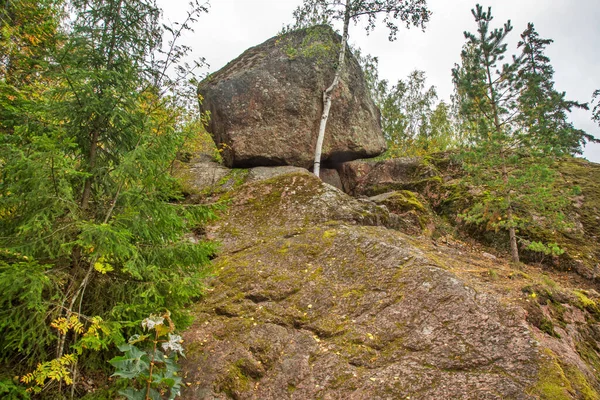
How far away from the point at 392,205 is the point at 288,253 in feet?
16.7

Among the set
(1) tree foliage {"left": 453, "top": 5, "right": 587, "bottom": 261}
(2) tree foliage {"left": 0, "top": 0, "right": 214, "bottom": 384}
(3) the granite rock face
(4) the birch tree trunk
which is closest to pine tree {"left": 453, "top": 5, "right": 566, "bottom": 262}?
(1) tree foliage {"left": 453, "top": 5, "right": 587, "bottom": 261}

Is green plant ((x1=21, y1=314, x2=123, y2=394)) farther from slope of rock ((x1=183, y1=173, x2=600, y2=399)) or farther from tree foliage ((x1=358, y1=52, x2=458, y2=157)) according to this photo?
tree foliage ((x1=358, y1=52, x2=458, y2=157))

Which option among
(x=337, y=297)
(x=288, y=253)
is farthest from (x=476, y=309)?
(x=288, y=253)

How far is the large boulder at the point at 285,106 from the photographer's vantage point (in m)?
11.8

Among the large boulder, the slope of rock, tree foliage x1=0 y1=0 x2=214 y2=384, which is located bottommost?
the slope of rock

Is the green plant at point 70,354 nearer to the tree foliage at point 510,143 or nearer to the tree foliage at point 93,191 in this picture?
the tree foliage at point 93,191

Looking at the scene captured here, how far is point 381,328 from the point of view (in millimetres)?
4191

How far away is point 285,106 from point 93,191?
9.07 metres

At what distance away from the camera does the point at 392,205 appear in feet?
33.3

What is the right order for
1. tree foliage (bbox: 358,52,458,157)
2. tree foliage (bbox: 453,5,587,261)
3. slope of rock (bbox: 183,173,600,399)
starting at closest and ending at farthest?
slope of rock (bbox: 183,173,600,399)
tree foliage (bbox: 453,5,587,261)
tree foliage (bbox: 358,52,458,157)

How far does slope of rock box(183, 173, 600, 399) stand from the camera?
132 inches

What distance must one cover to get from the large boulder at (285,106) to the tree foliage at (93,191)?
288 inches

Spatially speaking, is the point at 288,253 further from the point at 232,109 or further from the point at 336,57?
the point at 336,57

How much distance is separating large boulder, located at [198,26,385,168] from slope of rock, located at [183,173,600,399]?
6222 millimetres
